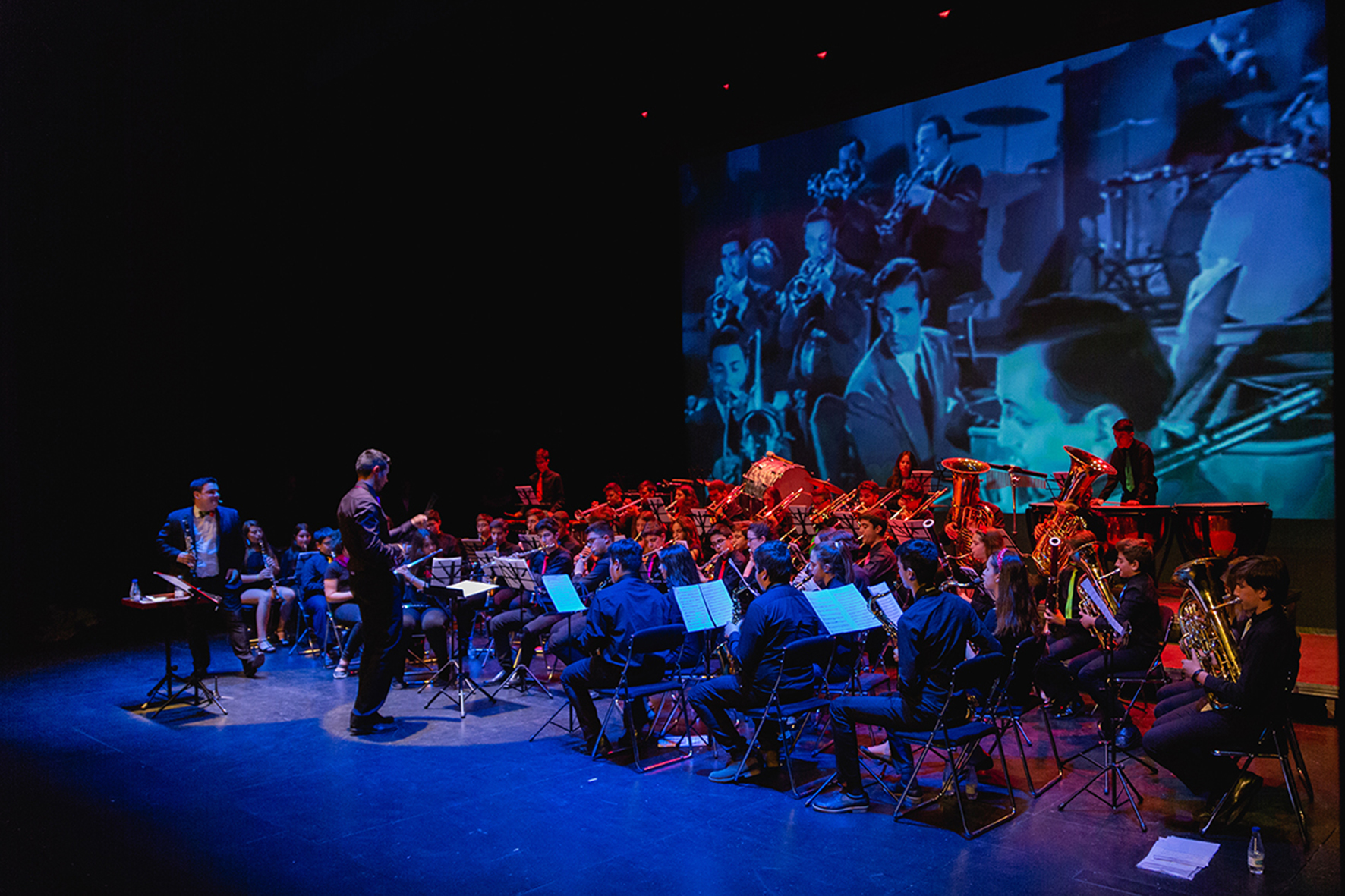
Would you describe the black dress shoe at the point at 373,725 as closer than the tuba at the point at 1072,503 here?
Yes

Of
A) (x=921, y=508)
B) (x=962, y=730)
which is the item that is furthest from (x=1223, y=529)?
(x=962, y=730)

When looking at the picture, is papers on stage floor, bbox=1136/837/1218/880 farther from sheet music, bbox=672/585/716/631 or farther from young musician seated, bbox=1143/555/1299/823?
sheet music, bbox=672/585/716/631

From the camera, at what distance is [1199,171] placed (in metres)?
10.1

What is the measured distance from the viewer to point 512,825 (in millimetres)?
4879

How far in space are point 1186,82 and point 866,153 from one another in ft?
13.4

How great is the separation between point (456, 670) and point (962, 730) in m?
4.81

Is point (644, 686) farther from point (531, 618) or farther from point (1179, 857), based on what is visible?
point (531, 618)

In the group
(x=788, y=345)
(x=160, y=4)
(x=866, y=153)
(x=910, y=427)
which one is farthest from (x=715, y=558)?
(x=160, y=4)

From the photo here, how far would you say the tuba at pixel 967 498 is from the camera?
866 cm

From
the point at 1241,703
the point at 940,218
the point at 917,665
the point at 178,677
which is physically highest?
the point at 940,218

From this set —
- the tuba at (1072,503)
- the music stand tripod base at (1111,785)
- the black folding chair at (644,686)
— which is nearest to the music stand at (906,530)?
the tuba at (1072,503)

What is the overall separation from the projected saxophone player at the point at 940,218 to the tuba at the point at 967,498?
148 inches

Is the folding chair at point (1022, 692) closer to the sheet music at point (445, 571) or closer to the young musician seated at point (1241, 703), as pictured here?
the young musician seated at point (1241, 703)

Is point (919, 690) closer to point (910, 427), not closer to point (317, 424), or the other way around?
point (910, 427)
